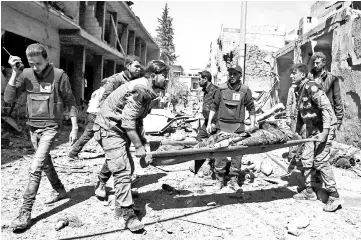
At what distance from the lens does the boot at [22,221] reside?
10.2 ft

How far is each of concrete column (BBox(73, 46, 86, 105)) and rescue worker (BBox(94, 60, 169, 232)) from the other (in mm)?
10618

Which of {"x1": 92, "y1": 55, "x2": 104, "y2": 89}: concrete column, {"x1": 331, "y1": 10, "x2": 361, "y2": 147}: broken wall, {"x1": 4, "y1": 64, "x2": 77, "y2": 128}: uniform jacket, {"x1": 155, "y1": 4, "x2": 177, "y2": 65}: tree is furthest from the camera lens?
{"x1": 155, "y1": 4, "x2": 177, "y2": 65}: tree

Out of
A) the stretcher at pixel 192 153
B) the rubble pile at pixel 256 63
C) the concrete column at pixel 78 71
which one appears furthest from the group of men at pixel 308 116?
the rubble pile at pixel 256 63

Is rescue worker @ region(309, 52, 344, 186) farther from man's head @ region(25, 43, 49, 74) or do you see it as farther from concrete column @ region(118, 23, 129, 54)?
concrete column @ region(118, 23, 129, 54)

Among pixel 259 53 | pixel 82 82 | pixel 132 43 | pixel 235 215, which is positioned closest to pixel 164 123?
pixel 82 82

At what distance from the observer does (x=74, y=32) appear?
11383 mm

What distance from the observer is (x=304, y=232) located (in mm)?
3365

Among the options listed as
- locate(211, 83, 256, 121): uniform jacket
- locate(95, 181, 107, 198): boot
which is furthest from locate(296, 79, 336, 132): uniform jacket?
locate(95, 181, 107, 198): boot

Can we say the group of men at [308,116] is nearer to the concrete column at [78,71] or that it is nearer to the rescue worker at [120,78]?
the rescue worker at [120,78]

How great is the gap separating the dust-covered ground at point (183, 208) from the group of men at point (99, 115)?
0.85 feet

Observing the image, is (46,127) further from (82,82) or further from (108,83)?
(82,82)

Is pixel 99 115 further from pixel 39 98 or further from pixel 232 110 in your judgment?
pixel 232 110

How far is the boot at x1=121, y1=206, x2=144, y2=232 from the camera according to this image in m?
3.16

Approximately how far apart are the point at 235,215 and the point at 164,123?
7216 mm
